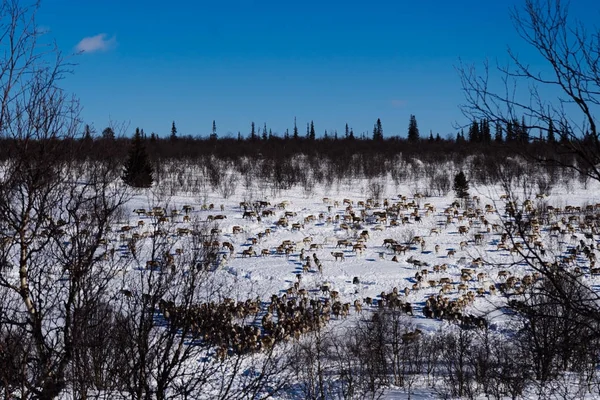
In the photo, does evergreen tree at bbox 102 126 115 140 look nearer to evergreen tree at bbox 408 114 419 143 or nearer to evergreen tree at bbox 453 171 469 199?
evergreen tree at bbox 453 171 469 199

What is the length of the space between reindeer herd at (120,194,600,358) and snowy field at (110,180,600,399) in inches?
2.3

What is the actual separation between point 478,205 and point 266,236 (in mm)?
12398

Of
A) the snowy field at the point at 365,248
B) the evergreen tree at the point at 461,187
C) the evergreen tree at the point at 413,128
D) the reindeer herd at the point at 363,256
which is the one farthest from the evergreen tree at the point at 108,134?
the evergreen tree at the point at 413,128

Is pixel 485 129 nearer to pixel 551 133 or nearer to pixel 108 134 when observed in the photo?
pixel 551 133

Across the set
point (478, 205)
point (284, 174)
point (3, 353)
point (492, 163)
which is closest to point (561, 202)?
point (478, 205)

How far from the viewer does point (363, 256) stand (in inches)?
776

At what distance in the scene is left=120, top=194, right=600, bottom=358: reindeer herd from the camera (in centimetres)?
1403

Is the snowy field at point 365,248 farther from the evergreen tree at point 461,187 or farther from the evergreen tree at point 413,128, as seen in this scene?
the evergreen tree at point 413,128

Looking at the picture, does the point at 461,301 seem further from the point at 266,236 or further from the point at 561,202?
the point at 561,202

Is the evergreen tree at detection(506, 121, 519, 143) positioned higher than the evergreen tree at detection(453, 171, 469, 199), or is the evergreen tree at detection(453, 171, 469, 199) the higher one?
the evergreen tree at detection(506, 121, 519, 143)

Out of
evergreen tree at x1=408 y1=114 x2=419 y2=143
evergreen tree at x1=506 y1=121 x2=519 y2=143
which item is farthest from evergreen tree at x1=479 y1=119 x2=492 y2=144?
evergreen tree at x1=408 y1=114 x2=419 y2=143

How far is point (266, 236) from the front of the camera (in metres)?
21.5

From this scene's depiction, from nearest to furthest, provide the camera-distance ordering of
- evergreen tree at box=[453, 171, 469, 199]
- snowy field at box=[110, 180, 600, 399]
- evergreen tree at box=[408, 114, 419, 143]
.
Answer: snowy field at box=[110, 180, 600, 399] < evergreen tree at box=[453, 171, 469, 199] < evergreen tree at box=[408, 114, 419, 143]

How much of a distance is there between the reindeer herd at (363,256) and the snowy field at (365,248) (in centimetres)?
6
